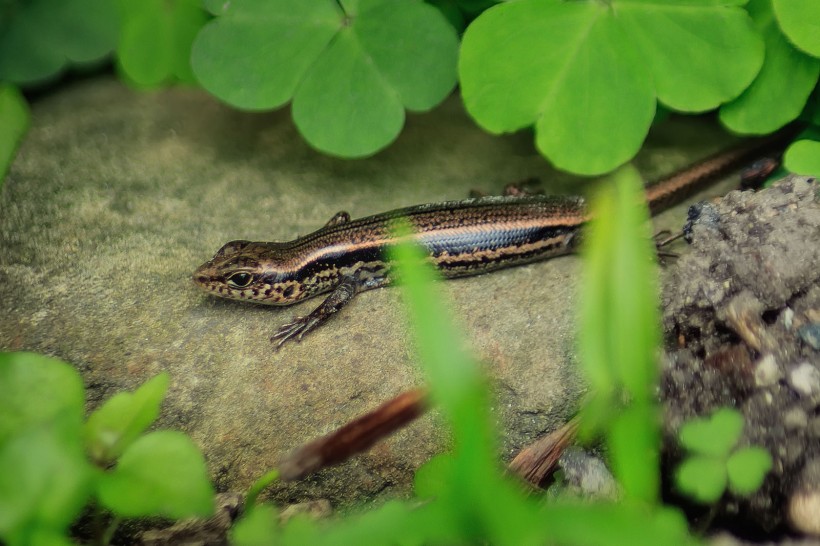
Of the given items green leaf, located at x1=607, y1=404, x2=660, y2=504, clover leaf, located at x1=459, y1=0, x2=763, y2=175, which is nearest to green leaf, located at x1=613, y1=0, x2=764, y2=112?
clover leaf, located at x1=459, y1=0, x2=763, y2=175

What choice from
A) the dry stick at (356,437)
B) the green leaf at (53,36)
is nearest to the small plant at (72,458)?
the dry stick at (356,437)

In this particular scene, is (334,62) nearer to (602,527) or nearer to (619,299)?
(619,299)

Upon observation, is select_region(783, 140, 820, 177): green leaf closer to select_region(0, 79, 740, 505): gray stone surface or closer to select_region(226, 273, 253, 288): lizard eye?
select_region(0, 79, 740, 505): gray stone surface

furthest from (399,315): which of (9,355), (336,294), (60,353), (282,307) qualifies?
(9,355)

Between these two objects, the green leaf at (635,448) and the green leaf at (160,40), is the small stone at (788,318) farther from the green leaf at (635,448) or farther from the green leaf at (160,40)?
the green leaf at (160,40)

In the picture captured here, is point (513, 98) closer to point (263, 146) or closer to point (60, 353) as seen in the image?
point (263, 146)

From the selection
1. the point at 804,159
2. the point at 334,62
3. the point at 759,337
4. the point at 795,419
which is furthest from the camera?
the point at 334,62

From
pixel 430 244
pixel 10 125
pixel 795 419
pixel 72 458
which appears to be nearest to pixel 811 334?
pixel 795 419
